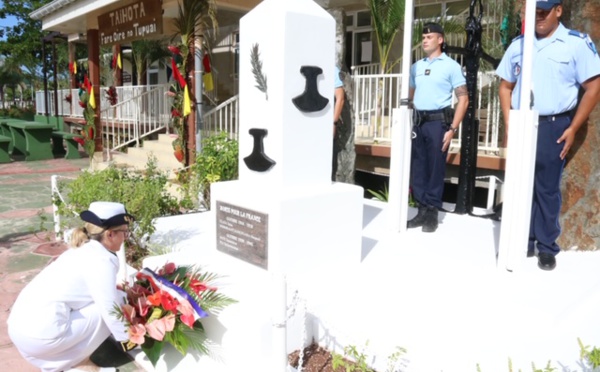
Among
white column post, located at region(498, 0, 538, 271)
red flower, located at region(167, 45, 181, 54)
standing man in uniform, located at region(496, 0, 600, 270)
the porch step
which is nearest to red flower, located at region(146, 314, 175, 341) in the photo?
white column post, located at region(498, 0, 538, 271)

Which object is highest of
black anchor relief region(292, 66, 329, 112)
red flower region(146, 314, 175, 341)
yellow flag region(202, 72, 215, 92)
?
yellow flag region(202, 72, 215, 92)

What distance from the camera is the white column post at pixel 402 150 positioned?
4.43m

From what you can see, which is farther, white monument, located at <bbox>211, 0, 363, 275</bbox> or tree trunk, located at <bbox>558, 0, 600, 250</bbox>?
tree trunk, located at <bbox>558, 0, 600, 250</bbox>

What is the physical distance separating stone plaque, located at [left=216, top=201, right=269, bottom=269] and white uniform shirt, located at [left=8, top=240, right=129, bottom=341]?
0.92m

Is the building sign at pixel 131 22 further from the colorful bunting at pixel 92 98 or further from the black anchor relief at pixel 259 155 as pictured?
the black anchor relief at pixel 259 155

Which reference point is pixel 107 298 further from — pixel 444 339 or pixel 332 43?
pixel 332 43

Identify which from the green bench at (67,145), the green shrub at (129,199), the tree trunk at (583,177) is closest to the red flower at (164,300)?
the green shrub at (129,199)

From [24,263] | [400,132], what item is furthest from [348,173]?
[24,263]

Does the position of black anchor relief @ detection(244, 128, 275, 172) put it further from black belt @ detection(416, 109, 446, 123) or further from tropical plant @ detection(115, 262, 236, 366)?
black belt @ detection(416, 109, 446, 123)

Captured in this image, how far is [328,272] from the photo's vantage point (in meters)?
3.71

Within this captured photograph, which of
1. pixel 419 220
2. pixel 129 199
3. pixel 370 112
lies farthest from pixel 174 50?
pixel 419 220

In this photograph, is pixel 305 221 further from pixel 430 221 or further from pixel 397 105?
pixel 397 105

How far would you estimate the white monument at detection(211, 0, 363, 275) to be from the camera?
3.42 metres

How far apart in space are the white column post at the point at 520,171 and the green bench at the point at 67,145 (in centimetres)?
1287
